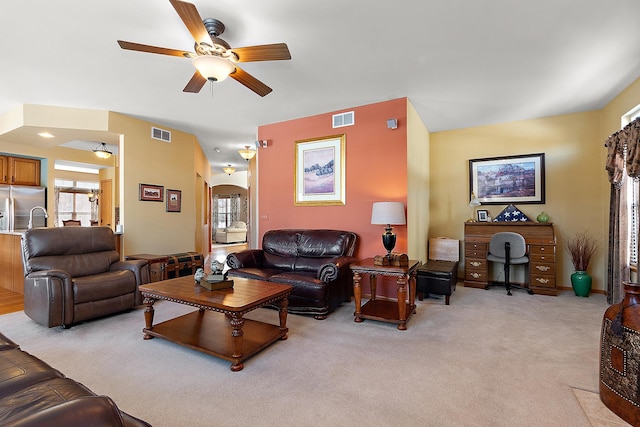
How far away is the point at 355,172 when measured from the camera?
14.9ft

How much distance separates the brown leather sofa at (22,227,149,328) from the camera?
9.98 feet

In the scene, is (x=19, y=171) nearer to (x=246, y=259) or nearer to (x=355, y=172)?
(x=246, y=259)

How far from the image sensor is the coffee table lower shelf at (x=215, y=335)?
2.44 m

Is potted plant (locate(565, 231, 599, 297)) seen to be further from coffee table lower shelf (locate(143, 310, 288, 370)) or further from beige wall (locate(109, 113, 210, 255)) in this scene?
beige wall (locate(109, 113, 210, 255))

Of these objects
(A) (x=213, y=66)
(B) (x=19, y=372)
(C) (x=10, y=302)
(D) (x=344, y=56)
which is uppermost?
(D) (x=344, y=56)

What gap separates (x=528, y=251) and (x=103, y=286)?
229 inches

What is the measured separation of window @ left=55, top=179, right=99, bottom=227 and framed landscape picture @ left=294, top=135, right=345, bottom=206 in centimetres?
681

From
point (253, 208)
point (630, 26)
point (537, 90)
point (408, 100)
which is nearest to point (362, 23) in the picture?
point (408, 100)

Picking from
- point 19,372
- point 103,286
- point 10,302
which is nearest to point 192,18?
point 19,372

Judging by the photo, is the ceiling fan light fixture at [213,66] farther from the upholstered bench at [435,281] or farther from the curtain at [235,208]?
the curtain at [235,208]

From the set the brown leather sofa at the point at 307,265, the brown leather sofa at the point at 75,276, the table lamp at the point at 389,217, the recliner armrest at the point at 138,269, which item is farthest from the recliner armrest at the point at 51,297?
the table lamp at the point at 389,217

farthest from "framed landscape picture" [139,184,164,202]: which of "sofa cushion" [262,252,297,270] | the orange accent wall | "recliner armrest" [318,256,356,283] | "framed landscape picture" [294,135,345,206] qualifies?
"recliner armrest" [318,256,356,283]

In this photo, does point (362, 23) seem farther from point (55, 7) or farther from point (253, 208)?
point (253, 208)

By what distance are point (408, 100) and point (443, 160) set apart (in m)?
1.97
